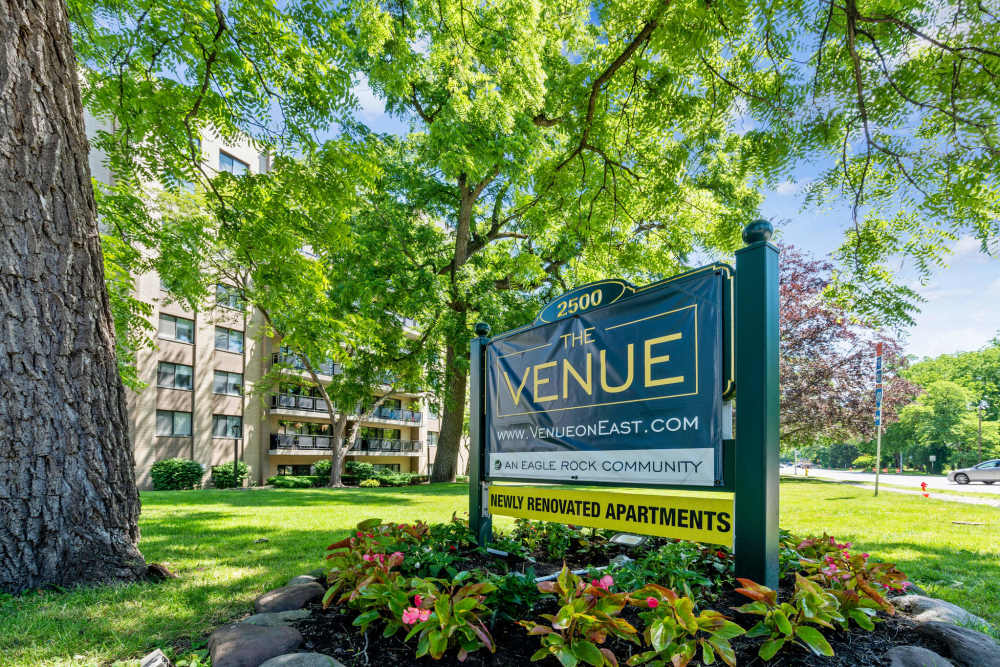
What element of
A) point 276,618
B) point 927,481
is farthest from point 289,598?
point 927,481

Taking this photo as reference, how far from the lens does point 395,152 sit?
53.2 ft

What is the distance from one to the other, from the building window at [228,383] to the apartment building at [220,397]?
0.05 meters

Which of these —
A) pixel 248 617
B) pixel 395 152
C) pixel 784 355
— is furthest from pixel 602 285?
pixel 784 355

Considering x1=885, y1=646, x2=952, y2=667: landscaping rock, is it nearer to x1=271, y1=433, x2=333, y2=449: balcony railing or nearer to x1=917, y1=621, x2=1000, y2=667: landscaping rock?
x1=917, y1=621, x2=1000, y2=667: landscaping rock

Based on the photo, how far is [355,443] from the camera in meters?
33.7

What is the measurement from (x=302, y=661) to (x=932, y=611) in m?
3.65

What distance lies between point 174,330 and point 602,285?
25491mm

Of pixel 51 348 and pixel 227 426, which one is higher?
pixel 51 348

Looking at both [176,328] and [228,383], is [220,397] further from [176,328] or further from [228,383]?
[176,328]

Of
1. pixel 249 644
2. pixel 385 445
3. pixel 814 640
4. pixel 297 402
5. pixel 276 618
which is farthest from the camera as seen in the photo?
pixel 385 445

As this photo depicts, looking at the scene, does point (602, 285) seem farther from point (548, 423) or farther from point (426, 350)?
point (426, 350)

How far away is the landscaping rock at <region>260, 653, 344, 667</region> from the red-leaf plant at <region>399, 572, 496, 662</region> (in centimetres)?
39

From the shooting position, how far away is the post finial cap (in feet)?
9.82

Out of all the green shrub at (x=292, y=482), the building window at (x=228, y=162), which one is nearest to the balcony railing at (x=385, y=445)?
the green shrub at (x=292, y=482)
